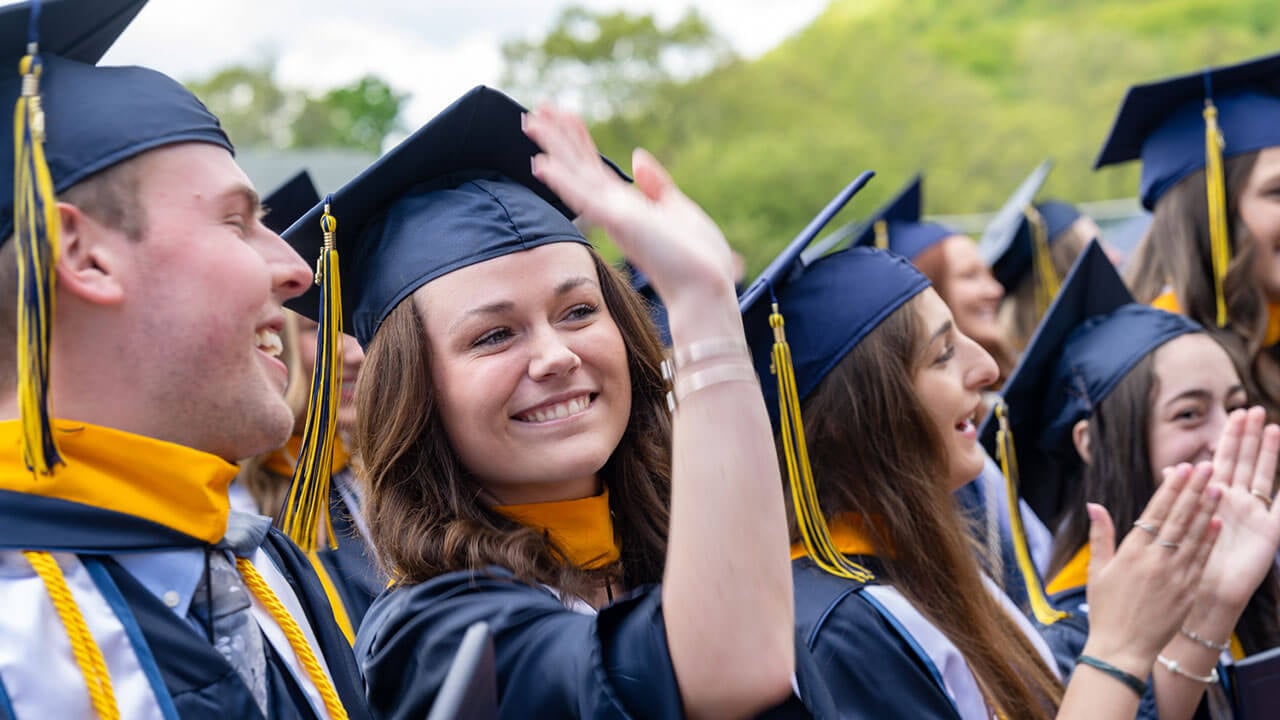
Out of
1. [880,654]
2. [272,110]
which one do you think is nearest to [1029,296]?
[880,654]

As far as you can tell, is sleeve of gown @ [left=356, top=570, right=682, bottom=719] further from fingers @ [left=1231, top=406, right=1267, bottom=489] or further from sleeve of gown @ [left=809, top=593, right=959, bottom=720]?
fingers @ [left=1231, top=406, right=1267, bottom=489]

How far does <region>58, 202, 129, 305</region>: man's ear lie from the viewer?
4.55 feet

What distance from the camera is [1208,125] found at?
3557 millimetres

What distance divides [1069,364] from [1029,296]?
2.54 metres

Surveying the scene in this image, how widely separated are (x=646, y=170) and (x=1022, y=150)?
30571 mm

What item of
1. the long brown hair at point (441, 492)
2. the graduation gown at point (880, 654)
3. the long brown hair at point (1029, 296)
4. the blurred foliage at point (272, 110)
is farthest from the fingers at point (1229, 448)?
the blurred foliage at point (272, 110)

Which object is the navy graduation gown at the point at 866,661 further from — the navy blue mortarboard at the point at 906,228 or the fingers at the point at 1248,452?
the navy blue mortarboard at the point at 906,228

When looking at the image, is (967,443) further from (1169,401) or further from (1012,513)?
(1169,401)

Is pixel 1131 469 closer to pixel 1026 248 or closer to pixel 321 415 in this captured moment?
pixel 321 415

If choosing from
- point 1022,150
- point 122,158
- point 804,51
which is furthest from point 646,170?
point 804,51

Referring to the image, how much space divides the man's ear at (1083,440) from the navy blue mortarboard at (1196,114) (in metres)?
1.08

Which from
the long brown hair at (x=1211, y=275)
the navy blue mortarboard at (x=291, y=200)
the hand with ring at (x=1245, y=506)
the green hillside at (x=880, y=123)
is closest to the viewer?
the hand with ring at (x=1245, y=506)

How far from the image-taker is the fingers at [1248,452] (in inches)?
105

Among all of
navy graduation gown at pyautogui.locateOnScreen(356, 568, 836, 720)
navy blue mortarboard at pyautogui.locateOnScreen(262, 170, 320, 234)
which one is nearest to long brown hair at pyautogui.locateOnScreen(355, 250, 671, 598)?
navy graduation gown at pyautogui.locateOnScreen(356, 568, 836, 720)
